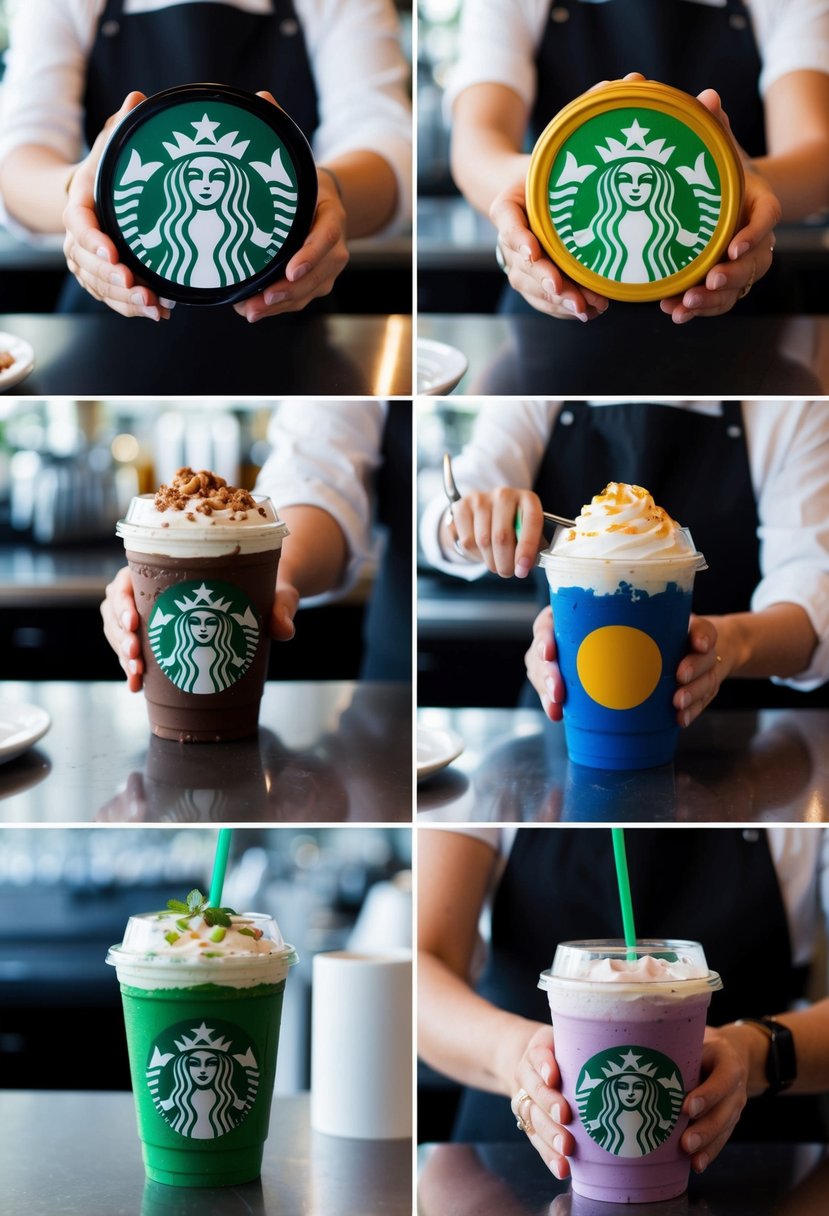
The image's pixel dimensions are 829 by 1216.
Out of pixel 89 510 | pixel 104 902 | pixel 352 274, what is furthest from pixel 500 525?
pixel 104 902

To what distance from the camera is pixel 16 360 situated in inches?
41.1

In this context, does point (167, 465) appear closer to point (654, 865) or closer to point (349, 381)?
point (654, 865)

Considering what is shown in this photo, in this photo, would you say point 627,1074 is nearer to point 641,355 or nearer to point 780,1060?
point 780,1060

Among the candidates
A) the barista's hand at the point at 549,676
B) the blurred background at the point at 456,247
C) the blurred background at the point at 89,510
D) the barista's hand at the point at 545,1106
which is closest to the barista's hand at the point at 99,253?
the barista's hand at the point at 549,676

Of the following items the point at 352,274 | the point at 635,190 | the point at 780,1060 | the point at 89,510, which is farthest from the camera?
the point at 89,510

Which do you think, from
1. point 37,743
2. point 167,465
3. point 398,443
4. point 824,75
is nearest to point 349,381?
point 37,743

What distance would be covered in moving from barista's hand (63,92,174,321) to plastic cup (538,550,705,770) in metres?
0.34

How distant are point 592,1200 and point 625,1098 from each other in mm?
81

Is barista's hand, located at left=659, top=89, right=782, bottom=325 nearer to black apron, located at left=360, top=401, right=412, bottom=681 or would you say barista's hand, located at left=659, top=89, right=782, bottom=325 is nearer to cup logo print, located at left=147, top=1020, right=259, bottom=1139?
cup logo print, located at left=147, top=1020, right=259, bottom=1139

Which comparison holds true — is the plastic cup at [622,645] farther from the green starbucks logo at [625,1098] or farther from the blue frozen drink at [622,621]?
the green starbucks logo at [625,1098]

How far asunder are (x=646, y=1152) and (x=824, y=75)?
3.38 ft

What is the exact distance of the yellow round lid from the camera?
0.85 metres

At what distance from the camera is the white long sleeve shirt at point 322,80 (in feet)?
4.47

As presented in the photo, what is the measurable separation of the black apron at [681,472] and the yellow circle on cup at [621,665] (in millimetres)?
588
